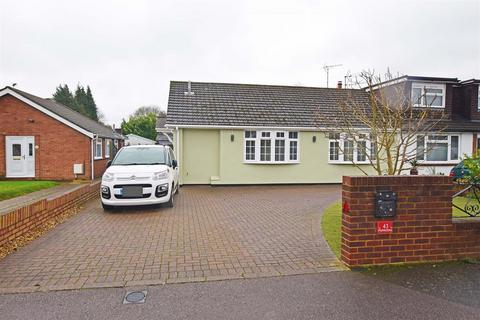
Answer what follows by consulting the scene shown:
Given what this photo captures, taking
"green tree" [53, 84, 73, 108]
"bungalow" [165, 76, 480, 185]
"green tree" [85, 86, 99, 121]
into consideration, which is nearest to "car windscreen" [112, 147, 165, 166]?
"bungalow" [165, 76, 480, 185]

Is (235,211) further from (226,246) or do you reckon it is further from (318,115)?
(318,115)

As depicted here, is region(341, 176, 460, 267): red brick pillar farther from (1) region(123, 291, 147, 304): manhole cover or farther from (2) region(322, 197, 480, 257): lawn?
(1) region(123, 291, 147, 304): manhole cover

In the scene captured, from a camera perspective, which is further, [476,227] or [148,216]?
[148,216]

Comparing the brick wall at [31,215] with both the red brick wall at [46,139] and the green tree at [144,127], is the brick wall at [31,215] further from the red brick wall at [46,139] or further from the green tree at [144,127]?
the green tree at [144,127]

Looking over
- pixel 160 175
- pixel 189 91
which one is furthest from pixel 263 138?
pixel 160 175

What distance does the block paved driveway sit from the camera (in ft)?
13.9

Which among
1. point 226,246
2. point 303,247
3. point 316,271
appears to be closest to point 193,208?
point 226,246

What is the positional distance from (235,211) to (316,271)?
4493 millimetres

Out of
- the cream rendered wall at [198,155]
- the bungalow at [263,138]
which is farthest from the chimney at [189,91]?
the cream rendered wall at [198,155]

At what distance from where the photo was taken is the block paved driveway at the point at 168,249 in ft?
13.9

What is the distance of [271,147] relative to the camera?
15.0 metres

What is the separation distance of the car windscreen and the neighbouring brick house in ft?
24.1

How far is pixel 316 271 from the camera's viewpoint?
4398 mm

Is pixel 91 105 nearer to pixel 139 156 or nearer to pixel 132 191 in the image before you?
pixel 139 156
